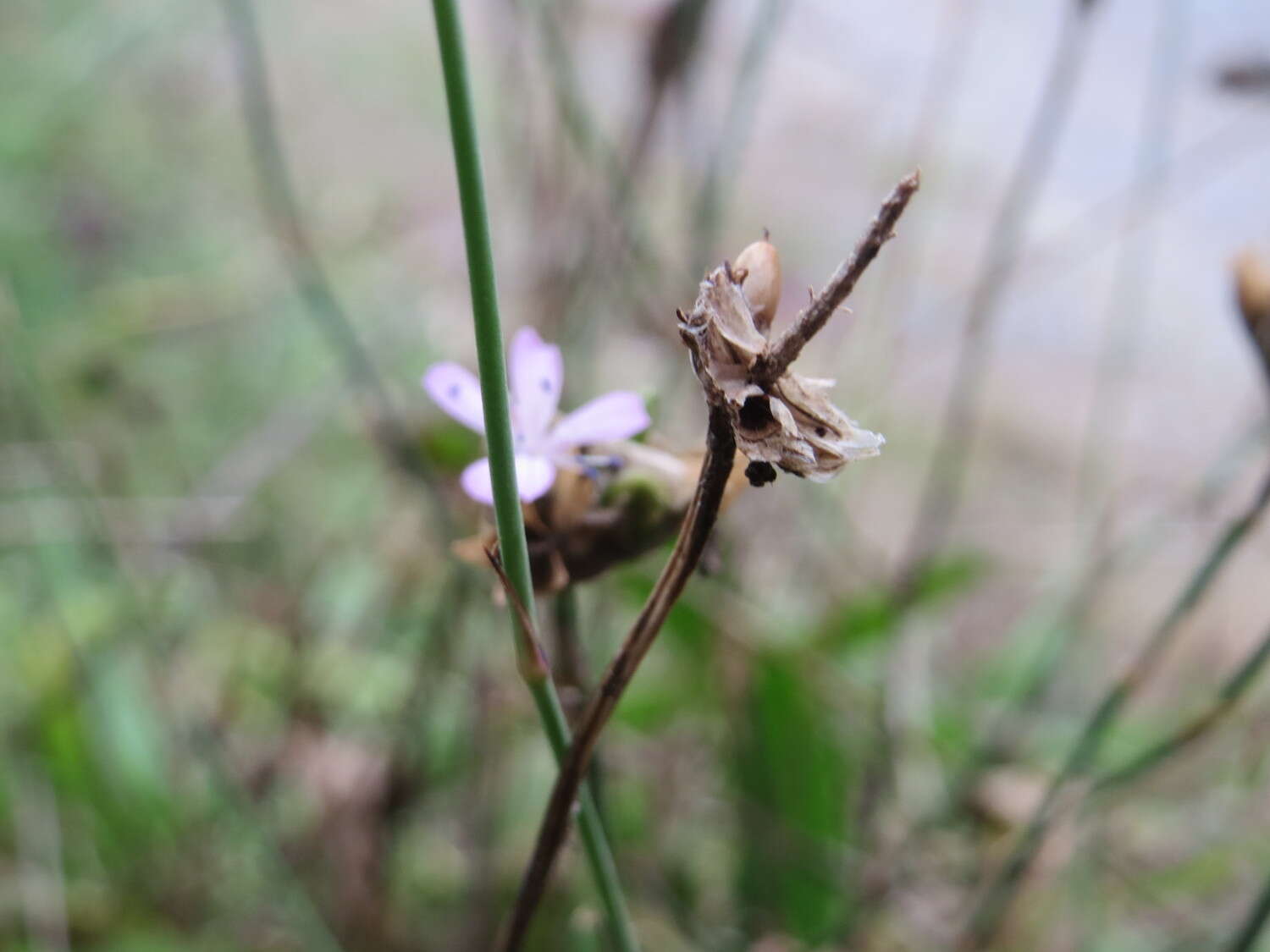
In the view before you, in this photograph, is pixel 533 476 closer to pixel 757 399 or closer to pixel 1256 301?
pixel 757 399

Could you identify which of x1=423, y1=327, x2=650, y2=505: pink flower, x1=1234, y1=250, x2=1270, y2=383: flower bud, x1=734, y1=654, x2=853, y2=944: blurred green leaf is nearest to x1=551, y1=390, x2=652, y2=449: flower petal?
x1=423, y1=327, x2=650, y2=505: pink flower

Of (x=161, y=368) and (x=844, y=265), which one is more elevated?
(x=161, y=368)

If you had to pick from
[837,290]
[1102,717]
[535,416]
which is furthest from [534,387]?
[1102,717]

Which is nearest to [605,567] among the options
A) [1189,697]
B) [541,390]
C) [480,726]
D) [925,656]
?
[541,390]

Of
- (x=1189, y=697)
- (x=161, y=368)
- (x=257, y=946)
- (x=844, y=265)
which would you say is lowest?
(x=844, y=265)

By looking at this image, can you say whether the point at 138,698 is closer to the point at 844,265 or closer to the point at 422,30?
the point at 844,265

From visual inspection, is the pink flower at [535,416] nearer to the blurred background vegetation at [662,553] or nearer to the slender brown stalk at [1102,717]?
the blurred background vegetation at [662,553]

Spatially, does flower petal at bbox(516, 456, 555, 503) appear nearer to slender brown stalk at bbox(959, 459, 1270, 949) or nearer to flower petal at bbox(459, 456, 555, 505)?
flower petal at bbox(459, 456, 555, 505)
